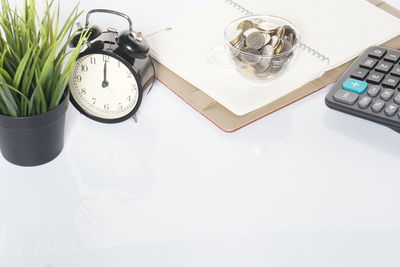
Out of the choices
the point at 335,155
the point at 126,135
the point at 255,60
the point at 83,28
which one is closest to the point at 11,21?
the point at 83,28

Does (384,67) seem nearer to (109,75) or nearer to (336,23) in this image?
(336,23)

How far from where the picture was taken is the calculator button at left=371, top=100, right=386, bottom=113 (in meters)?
0.79

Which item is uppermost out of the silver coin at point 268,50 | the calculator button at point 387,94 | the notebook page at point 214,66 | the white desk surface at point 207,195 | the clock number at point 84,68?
the silver coin at point 268,50

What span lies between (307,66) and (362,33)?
0.14m

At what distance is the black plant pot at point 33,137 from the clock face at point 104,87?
49mm

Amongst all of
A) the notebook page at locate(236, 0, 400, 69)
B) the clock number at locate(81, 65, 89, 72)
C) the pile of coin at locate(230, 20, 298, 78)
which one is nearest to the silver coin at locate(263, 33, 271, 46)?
the pile of coin at locate(230, 20, 298, 78)

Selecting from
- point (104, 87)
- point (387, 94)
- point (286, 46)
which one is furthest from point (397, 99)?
point (104, 87)

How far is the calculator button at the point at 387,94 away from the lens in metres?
0.81

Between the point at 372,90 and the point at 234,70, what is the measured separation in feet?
0.63

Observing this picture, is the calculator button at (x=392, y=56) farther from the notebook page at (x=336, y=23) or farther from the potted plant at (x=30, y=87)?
the potted plant at (x=30, y=87)

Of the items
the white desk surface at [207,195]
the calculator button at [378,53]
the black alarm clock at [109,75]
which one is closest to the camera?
the white desk surface at [207,195]

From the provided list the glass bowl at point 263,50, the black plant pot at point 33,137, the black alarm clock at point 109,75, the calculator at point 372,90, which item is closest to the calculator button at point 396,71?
the calculator at point 372,90

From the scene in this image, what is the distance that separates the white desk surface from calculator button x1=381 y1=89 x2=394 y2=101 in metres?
0.04

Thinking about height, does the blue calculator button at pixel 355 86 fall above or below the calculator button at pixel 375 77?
below
